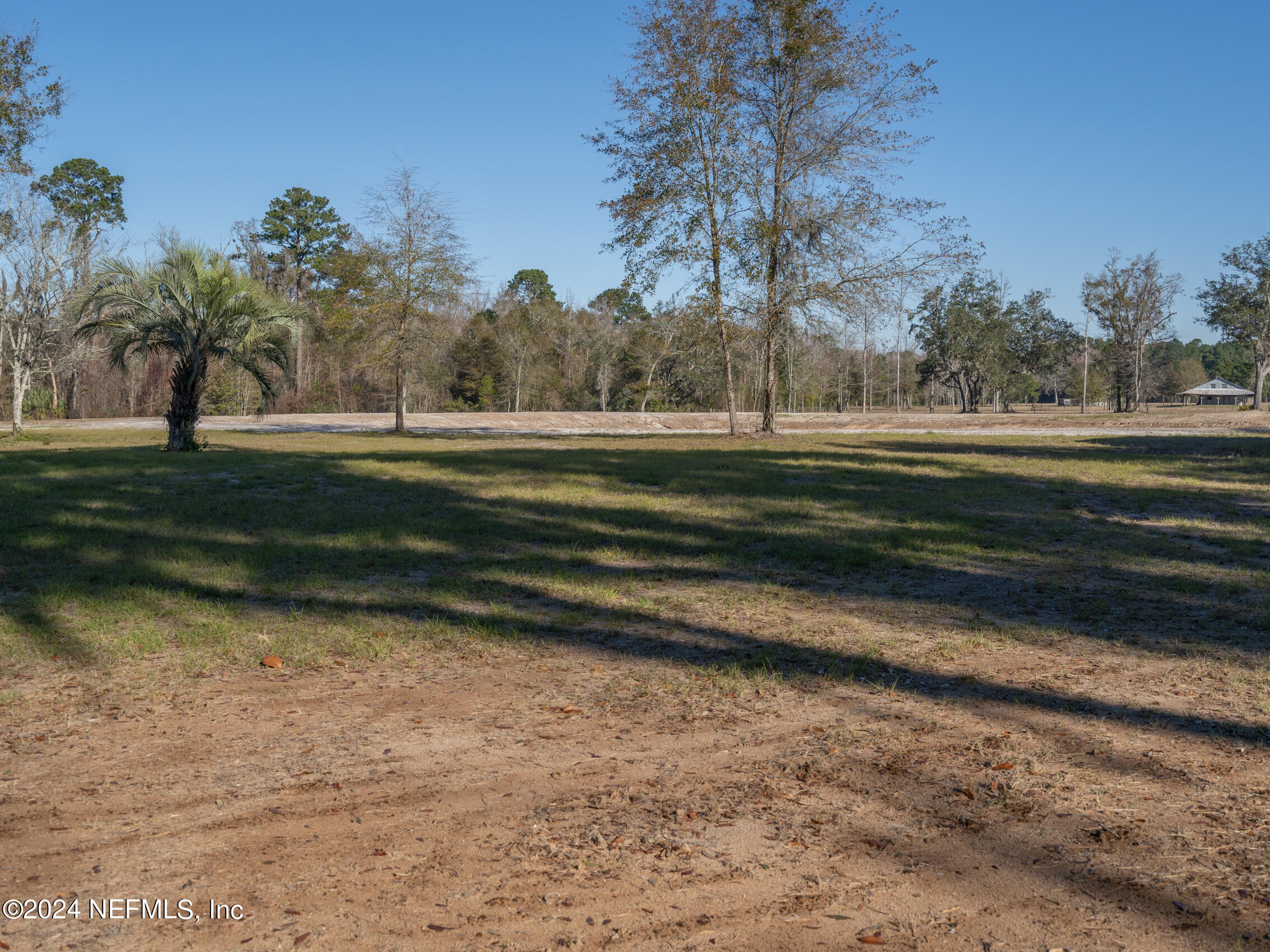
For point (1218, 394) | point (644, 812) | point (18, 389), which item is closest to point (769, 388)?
point (644, 812)

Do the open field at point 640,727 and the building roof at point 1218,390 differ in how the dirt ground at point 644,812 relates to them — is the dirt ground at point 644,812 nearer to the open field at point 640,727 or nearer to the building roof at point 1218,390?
the open field at point 640,727

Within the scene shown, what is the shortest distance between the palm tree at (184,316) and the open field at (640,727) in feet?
26.6

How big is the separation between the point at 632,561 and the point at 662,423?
33142 mm

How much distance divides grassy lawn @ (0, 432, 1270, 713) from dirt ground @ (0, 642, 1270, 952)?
711 millimetres

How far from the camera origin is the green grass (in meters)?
5.58

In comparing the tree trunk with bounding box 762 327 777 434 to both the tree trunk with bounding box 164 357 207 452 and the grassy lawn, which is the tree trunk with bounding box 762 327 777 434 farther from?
the tree trunk with bounding box 164 357 207 452

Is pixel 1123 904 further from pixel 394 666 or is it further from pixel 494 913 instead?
pixel 394 666

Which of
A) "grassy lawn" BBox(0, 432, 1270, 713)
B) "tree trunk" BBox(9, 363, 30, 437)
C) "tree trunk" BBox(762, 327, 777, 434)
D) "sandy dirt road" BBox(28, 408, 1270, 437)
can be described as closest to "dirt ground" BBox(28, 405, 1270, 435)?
"sandy dirt road" BBox(28, 408, 1270, 437)

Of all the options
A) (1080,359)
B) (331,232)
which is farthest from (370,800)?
(1080,359)

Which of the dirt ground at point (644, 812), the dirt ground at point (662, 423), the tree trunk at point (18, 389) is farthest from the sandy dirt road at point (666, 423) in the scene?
the dirt ground at point (644, 812)

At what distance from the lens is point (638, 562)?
7805mm

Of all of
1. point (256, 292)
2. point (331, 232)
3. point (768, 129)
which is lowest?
point (256, 292)

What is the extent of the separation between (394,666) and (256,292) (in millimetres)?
14648

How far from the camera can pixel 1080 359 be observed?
86750 millimetres
